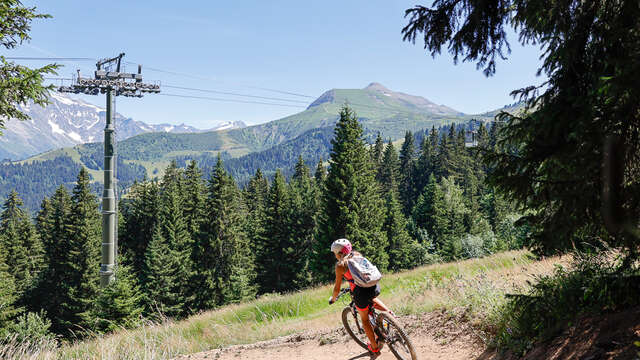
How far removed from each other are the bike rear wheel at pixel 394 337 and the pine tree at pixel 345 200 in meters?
28.8

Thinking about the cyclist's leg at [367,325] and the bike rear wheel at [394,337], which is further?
the cyclist's leg at [367,325]

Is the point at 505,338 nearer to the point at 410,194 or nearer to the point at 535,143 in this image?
the point at 535,143

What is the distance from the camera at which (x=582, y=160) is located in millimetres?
3943

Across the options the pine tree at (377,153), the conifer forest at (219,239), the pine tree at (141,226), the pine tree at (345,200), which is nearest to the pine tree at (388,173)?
the pine tree at (377,153)

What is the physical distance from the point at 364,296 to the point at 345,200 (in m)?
30.3

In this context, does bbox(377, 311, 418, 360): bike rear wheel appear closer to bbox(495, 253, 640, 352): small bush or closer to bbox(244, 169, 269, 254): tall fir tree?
bbox(495, 253, 640, 352): small bush

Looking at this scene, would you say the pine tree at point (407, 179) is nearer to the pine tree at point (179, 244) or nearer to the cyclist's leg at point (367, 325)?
the pine tree at point (179, 244)

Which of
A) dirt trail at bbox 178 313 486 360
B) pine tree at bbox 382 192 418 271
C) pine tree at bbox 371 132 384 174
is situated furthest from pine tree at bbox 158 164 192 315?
pine tree at bbox 371 132 384 174

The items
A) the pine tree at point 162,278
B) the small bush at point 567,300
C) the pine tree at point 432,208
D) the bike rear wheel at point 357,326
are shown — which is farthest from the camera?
the pine tree at point 432,208

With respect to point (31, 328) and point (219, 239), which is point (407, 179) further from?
point (31, 328)

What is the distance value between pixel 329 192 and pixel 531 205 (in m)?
32.4

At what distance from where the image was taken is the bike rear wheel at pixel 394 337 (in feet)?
21.4

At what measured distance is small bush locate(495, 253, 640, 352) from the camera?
4582 mm

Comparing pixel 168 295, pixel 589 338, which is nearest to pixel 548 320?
pixel 589 338
